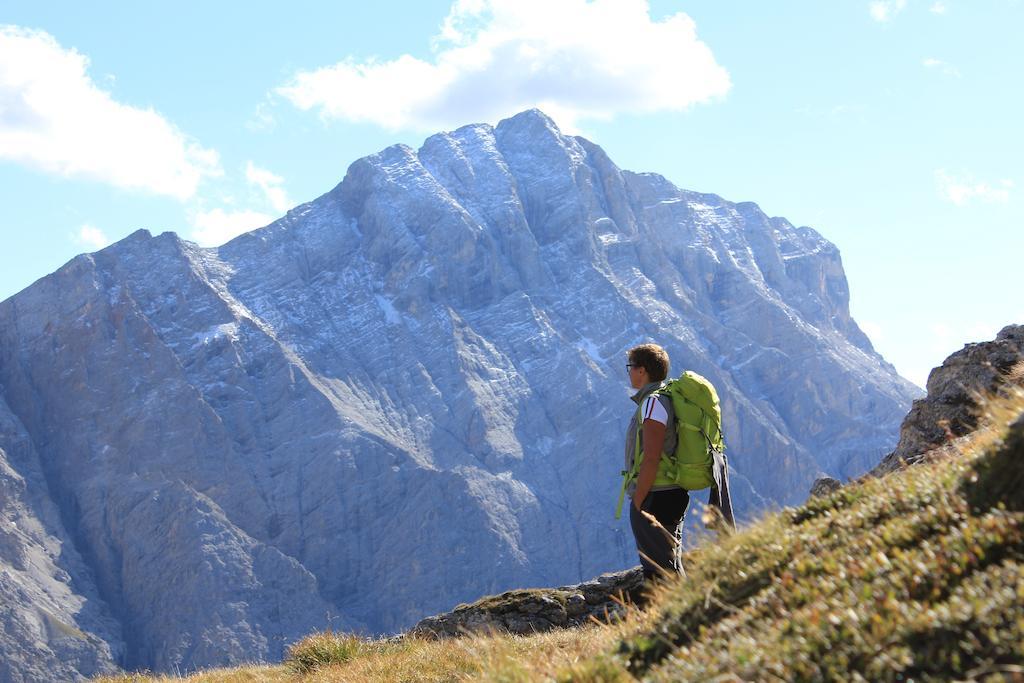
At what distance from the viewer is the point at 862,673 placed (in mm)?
4688

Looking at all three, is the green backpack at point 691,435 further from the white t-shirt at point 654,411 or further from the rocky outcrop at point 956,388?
the rocky outcrop at point 956,388

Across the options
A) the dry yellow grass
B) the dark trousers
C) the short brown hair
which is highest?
the short brown hair

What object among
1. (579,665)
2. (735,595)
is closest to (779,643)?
(735,595)

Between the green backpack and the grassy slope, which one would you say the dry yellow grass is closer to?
the grassy slope

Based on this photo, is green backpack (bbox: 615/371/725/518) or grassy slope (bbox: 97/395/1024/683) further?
green backpack (bbox: 615/371/725/518)

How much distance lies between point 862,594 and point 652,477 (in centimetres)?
452

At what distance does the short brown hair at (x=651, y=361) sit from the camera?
34.2 ft

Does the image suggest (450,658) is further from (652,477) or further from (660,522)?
(652,477)

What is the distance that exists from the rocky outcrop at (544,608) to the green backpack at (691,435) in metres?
6.84

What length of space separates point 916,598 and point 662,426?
474cm

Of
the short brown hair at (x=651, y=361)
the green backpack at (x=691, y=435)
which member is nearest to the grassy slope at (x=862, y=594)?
the green backpack at (x=691, y=435)

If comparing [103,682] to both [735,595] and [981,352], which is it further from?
[981,352]

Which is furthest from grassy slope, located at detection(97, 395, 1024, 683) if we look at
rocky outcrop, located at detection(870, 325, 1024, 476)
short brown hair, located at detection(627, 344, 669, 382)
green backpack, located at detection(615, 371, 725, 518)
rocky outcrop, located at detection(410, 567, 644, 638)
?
rocky outcrop, located at detection(410, 567, 644, 638)

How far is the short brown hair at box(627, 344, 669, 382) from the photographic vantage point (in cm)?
1043
